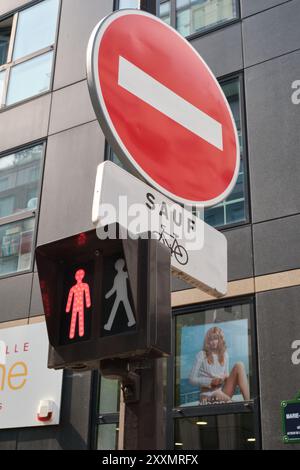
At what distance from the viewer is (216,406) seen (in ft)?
25.0

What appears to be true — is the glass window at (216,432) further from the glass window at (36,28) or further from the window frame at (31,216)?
the glass window at (36,28)

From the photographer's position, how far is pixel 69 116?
35.6 ft

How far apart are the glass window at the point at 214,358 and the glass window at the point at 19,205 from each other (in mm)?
3266

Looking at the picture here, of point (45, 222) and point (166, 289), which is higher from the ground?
point (45, 222)

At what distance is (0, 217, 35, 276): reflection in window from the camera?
10359mm

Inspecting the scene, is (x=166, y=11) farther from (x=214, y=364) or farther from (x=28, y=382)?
(x=28, y=382)

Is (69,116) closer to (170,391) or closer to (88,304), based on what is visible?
(170,391)

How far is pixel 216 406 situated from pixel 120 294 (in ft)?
18.6

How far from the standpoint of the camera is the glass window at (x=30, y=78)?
1175cm

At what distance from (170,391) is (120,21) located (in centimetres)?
567

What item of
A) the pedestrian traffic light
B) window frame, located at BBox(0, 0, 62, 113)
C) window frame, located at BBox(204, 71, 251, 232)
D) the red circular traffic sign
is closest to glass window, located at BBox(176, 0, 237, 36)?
window frame, located at BBox(204, 71, 251, 232)

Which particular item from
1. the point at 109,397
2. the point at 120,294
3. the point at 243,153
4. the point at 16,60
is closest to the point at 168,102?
the point at 120,294

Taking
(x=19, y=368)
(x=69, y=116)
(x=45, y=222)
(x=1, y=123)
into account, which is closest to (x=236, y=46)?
(x=69, y=116)

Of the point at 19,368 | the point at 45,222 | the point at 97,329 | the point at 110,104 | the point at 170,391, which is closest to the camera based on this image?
the point at 97,329
